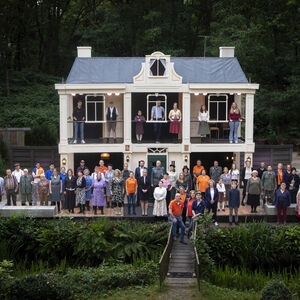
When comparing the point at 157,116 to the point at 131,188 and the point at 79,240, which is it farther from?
the point at 79,240

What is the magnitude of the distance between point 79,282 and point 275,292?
5417 millimetres

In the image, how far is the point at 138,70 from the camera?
100.0 ft

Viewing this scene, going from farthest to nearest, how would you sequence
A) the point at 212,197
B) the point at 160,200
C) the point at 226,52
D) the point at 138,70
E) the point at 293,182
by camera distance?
the point at 226,52
the point at 138,70
the point at 293,182
the point at 160,200
the point at 212,197

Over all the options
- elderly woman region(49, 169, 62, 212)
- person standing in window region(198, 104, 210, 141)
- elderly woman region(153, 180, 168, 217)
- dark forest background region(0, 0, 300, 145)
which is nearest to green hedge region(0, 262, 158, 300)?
elderly woman region(153, 180, 168, 217)

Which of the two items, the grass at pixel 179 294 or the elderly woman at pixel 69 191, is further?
the elderly woman at pixel 69 191

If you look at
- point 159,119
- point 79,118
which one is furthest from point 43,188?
point 159,119

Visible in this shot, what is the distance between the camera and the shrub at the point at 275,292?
14.6 metres

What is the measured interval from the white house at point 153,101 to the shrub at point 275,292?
13761 millimetres

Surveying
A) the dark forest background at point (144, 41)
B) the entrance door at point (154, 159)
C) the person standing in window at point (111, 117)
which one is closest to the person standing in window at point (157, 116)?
the entrance door at point (154, 159)

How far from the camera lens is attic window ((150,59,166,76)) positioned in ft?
93.0

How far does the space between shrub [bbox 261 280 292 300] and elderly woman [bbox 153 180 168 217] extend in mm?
7428

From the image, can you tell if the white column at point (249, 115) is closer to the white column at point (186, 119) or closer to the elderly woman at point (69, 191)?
the white column at point (186, 119)

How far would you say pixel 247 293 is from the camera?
16266 mm

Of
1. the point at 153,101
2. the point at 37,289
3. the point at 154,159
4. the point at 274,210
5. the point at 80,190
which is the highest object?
the point at 153,101
